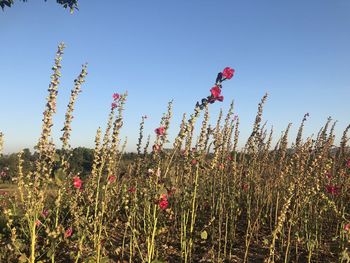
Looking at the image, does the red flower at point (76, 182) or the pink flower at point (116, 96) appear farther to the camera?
the pink flower at point (116, 96)

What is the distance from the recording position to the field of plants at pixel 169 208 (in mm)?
3879

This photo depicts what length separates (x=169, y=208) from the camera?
191 inches

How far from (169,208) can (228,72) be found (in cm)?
183

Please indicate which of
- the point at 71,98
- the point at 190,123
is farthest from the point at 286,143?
the point at 71,98

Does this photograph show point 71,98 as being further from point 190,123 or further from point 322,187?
point 322,187

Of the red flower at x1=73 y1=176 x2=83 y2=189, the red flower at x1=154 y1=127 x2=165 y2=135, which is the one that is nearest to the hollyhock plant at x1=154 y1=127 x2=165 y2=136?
the red flower at x1=154 y1=127 x2=165 y2=135

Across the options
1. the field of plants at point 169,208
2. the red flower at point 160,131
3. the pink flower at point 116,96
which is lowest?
the field of plants at point 169,208

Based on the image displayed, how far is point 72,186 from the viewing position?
4.86 m

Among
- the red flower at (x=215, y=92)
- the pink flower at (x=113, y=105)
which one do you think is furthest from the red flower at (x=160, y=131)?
the red flower at (x=215, y=92)

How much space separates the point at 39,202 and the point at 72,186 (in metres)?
1.36

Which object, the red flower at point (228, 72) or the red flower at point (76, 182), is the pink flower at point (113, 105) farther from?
the red flower at point (228, 72)

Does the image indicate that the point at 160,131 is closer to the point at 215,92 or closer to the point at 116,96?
the point at 116,96

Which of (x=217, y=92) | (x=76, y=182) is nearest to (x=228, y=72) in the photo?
(x=217, y=92)

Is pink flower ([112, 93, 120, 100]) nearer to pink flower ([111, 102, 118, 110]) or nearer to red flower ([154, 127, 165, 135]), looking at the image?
pink flower ([111, 102, 118, 110])
